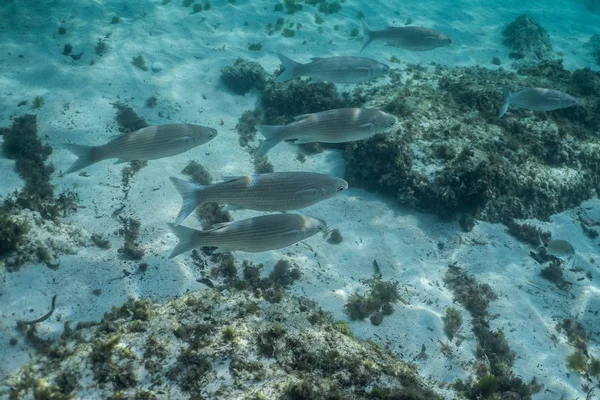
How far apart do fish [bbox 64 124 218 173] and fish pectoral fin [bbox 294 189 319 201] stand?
2312 millimetres

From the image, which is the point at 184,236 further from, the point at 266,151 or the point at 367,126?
the point at 367,126

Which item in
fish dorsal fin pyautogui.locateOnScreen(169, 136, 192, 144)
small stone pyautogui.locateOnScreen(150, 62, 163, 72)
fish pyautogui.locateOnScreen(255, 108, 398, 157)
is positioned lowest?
small stone pyautogui.locateOnScreen(150, 62, 163, 72)

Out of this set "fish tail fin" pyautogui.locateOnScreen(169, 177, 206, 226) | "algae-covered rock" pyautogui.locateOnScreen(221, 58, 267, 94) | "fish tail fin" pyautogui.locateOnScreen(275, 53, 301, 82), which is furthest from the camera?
"algae-covered rock" pyautogui.locateOnScreen(221, 58, 267, 94)

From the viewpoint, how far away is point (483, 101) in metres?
9.84

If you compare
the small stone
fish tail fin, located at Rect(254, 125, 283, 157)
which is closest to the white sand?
the small stone

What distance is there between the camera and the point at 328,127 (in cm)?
639

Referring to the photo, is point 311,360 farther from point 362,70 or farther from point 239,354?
point 362,70

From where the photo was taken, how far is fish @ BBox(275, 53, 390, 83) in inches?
322

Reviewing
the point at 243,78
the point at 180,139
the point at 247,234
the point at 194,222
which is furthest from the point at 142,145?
the point at 243,78

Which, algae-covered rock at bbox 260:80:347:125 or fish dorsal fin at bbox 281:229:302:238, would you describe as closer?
fish dorsal fin at bbox 281:229:302:238

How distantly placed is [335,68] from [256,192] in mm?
4550

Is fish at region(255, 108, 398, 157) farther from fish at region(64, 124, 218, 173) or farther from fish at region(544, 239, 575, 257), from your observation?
fish at region(544, 239, 575, 257)

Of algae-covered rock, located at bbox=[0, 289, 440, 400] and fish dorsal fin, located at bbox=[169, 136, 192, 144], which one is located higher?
fish dorsal fin, located at bbox=[169, 136, 192, 144]

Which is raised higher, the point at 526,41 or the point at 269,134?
the point at 526,41
